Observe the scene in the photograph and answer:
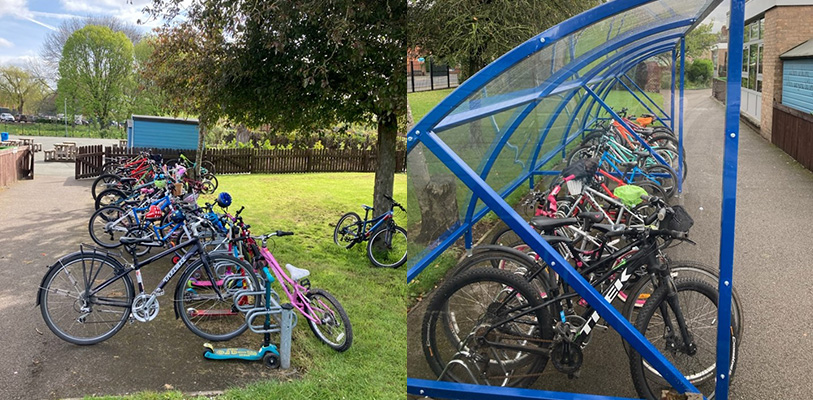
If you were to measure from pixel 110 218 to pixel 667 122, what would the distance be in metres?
5.51

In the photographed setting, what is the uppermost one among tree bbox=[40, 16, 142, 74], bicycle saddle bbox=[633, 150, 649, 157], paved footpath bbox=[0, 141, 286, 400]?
tree bbox=[40, 16, 142, 74]

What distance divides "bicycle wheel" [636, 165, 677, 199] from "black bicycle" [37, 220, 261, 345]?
2.46m

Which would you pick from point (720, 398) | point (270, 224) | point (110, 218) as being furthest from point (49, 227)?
point (720, 398)

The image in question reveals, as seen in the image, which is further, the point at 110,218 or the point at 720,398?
the point at 110,218

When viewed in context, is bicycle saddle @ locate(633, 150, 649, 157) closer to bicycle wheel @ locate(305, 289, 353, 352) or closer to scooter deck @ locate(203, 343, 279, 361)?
bicycle wheel @ locate(305, 289, 353, 352)

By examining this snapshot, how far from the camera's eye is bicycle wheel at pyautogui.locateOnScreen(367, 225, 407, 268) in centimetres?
608

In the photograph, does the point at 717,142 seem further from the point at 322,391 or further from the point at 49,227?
the point at 49,227

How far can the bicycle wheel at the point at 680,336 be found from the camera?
Result: 190 cm

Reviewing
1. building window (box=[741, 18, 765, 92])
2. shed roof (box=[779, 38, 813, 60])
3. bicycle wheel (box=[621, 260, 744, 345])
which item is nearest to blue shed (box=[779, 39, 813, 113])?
shed roof (box=[779, 38, 813, 60])

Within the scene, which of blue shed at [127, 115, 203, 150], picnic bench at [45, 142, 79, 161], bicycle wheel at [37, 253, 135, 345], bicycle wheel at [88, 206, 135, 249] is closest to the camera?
bicycle wheel at [37, 253, 135, 345]

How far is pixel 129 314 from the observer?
3.72 m

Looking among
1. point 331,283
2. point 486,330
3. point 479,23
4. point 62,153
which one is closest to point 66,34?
point 62,153

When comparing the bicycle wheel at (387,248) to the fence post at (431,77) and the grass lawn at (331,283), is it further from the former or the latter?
the fence post at (431,77)

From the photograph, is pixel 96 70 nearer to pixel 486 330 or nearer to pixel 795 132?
pixel 486 330
